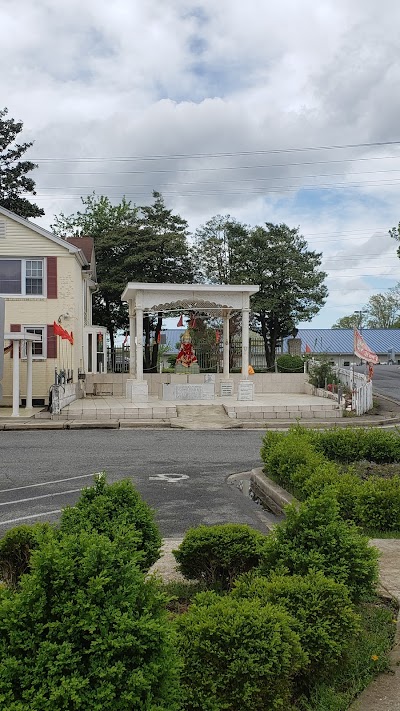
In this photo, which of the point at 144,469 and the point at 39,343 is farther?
the point at 39,343

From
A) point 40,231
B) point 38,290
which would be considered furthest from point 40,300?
point 40,231

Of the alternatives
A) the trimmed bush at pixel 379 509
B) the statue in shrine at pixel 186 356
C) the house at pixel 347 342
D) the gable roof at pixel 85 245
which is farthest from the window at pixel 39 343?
the house at pixel 347 342

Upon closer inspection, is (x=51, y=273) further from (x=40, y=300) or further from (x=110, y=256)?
A: (x=110, y=256)

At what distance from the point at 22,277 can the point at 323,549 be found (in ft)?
76.7

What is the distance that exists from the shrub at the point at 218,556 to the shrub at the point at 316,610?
0.90 metres

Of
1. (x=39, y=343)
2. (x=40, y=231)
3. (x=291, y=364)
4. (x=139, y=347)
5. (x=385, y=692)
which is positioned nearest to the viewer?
(x=385, y=692)

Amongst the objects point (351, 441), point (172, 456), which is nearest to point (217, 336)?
point (172, 456)

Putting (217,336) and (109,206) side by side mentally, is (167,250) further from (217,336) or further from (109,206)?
(109,206)

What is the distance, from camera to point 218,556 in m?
5.19

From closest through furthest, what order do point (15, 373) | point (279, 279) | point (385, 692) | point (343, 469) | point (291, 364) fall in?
1. point (385, 692)
2. point (343, 469)
3. point (15, 373)
4. point (291, 364)
5. point (279, 279)

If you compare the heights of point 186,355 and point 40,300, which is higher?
point 40,300

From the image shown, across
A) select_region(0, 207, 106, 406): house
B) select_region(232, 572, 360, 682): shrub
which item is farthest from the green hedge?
select_region(0, 207, 106, 406): house

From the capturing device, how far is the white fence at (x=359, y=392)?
22844 millimetres

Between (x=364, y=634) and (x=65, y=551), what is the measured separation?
2.41m
